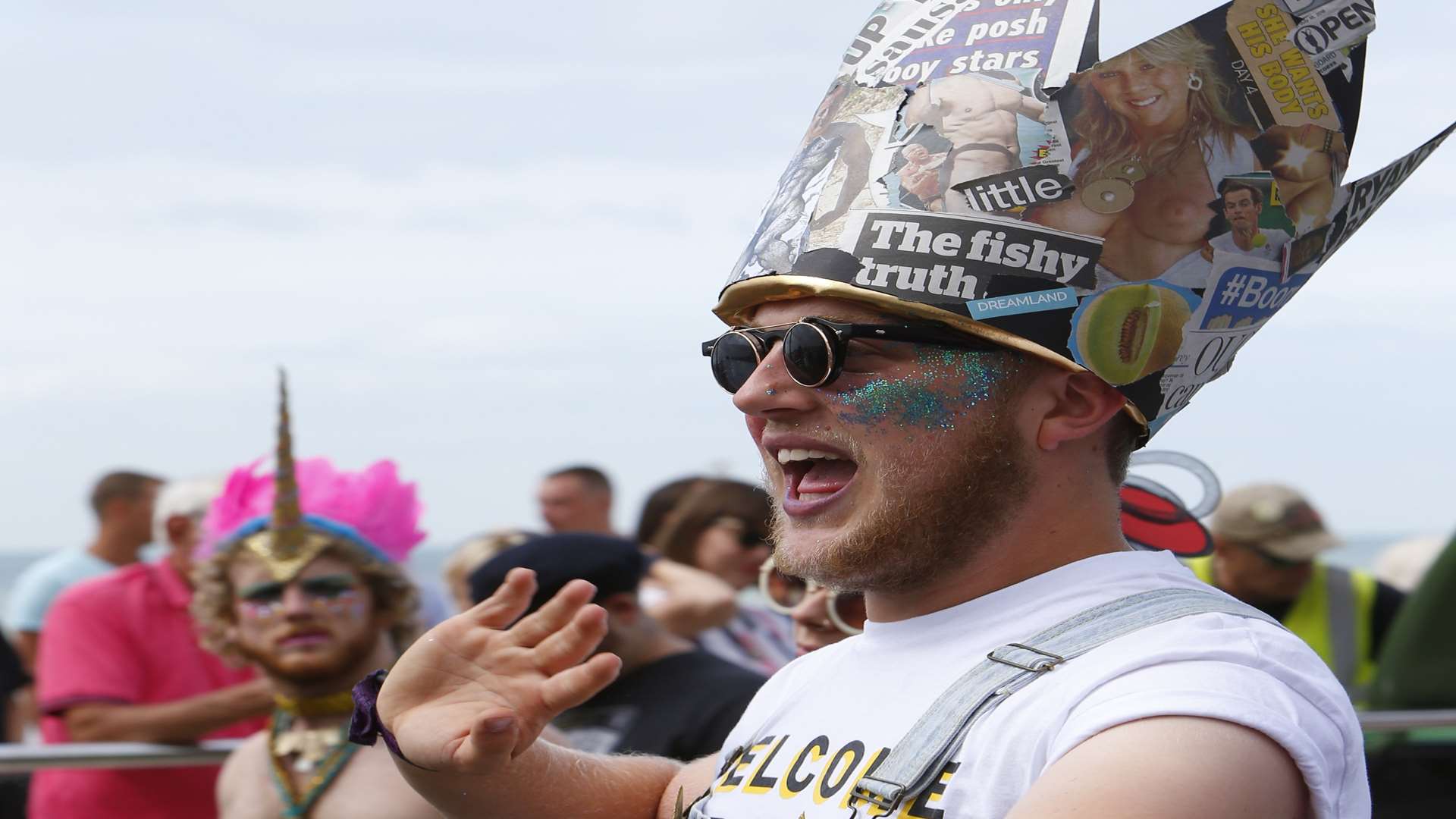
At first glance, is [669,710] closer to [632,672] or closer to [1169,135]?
[632,672]

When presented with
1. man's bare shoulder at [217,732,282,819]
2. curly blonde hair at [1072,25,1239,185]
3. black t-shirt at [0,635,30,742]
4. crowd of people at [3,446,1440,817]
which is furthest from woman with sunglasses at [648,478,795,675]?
curly blonde hair at [1072,25,1239,185]

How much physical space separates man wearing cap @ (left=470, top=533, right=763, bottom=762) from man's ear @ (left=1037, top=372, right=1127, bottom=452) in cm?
194

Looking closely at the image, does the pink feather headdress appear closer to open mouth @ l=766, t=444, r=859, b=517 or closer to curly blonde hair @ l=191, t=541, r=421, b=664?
curly blonde hair @ l=191, t=541, r=421, b=664

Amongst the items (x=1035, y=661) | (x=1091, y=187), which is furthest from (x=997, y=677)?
(x=1091, y=187)

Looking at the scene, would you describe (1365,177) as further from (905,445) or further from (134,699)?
(134,699)

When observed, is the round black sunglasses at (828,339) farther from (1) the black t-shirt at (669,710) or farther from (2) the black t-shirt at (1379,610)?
(2) the black t-shirt at (1379,610)

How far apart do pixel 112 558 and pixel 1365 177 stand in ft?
16.6

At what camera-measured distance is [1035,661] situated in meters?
1.91

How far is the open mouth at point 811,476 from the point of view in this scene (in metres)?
2.16

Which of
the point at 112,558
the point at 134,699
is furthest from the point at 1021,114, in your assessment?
the point at 112,558

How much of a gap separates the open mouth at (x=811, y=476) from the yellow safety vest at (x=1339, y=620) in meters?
3.74

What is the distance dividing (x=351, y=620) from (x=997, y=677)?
106 inches

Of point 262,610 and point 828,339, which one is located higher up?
point 828,339

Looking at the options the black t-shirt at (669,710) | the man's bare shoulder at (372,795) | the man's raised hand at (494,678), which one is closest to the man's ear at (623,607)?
the black t-shirt at (669,710)
